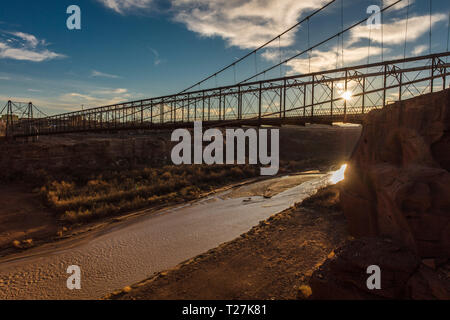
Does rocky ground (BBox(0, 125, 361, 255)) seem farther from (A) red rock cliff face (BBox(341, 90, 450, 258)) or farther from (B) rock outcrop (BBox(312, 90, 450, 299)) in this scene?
(A) red rock cliff face (BBox(341, 90, 450, 258))

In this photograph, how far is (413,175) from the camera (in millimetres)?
5145

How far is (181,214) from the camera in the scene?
1639cm

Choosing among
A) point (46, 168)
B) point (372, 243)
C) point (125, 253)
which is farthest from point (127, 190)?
point (372, 243)

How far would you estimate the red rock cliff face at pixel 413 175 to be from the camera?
4.77m

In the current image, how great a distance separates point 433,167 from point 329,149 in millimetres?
61558

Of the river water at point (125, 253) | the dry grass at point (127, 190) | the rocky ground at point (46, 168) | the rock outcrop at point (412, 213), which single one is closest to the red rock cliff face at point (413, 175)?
the rock outcrop at point (412, 213)

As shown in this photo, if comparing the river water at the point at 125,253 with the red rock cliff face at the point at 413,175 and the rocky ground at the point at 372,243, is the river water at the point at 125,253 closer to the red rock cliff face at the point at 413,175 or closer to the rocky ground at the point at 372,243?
the rocky ground at the point at 372,243

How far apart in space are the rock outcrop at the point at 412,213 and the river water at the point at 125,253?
6792 mm

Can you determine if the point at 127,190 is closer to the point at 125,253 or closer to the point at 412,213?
the point at 125,253

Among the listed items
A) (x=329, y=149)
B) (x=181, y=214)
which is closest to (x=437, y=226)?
(x=181, y=214)

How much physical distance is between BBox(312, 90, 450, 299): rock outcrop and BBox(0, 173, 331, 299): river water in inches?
267

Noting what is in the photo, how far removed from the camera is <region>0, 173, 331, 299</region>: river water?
27.2ft

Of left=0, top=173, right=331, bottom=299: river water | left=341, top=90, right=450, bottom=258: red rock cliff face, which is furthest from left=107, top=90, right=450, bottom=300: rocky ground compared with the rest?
left=0, top=173, right=331, bottom=299: river water

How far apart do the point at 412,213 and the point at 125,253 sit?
10649 millimetres
